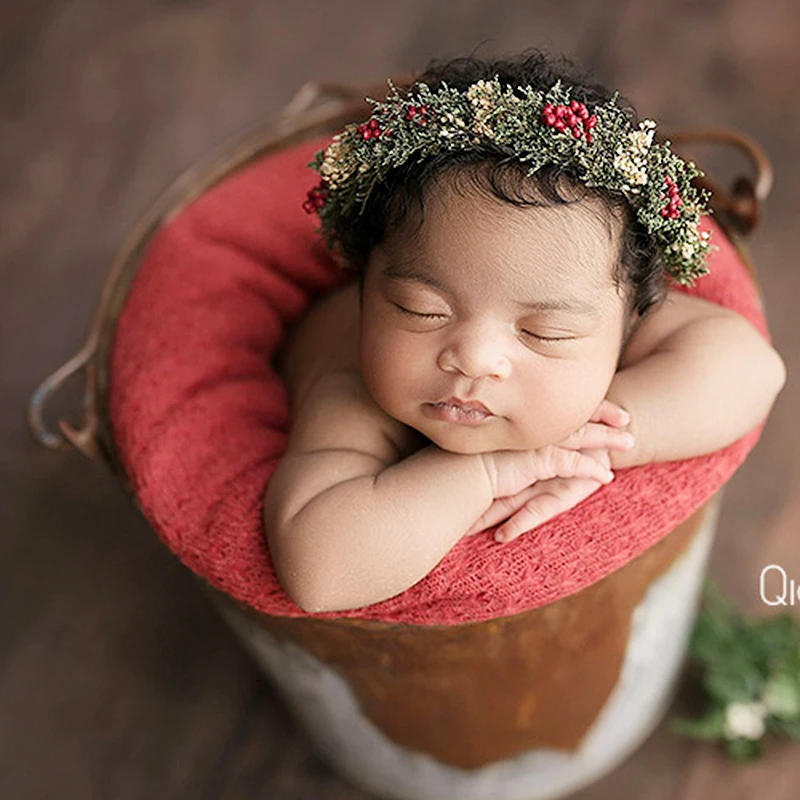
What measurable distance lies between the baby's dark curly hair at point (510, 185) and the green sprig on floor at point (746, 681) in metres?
0.61

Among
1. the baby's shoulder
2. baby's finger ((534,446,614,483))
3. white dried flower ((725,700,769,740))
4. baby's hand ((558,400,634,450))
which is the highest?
the baby's shoulder

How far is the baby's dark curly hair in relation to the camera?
0.81 m

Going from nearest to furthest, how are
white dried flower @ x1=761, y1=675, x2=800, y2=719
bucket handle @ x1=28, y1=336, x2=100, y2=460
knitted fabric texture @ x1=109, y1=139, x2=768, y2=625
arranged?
knitted fabric texture @ x1=109, y1=139, x2=768, y2=625 < bucket handle @ x1=28, y1=336, x2=100, y2=460 < white dried flower @ x1=761, y1=675, x2=800, y2=719

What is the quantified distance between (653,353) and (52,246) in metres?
1.19

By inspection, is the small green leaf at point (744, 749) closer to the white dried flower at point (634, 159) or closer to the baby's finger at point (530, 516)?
the baby's finger at point (530, 516)

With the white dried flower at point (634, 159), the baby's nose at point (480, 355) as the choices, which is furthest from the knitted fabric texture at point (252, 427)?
the white dried flower at point (634, 159)

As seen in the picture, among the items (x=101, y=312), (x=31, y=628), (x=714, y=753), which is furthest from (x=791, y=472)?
(x=31, y=628)

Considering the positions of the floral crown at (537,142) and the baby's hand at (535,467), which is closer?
the floral crown at (537,142)

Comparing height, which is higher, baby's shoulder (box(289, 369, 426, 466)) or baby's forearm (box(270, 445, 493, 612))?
baby's shoulder (box(289, 369, 426, 466))

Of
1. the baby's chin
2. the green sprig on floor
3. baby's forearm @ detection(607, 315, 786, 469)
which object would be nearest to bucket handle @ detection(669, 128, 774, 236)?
baby's forearm @ detection(607, 315, 786, 469)

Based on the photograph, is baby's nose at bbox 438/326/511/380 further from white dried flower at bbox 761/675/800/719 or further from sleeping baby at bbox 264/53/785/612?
white dried flower at bbox 761/675/800/719

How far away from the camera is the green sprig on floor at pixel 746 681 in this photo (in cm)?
136

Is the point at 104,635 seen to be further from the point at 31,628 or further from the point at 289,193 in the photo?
the point at 289,193

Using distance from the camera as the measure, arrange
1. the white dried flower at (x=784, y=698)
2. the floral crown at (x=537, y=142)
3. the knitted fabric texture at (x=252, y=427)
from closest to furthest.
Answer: the floral crown at (x=537, y=142) < the knitted fabric texture at (x=252, y=427) < the white dried flower at (x=784, y=698)
